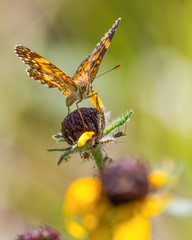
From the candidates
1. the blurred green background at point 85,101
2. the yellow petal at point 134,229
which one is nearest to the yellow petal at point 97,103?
the yellow petal at point 134,229

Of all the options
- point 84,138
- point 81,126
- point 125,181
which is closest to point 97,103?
point 81,126

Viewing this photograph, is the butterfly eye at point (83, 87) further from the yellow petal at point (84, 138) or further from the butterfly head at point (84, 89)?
the yellow petal at point (84, 138)

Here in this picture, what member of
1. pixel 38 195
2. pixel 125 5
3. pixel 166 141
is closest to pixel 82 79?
pixel 166 141

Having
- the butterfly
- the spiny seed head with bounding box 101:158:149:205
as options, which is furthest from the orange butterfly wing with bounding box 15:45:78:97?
the spiny seed head with bounding box 101:158:149:205

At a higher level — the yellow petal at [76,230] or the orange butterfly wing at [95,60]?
the orange butterfly wing at [95,60]

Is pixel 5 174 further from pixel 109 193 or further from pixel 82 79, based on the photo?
pixel 109 193

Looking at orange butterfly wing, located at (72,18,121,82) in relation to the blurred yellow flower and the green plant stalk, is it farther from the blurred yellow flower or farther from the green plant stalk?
the blurred yellow flower

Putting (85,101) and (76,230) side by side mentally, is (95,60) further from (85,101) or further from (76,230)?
(85,101)
